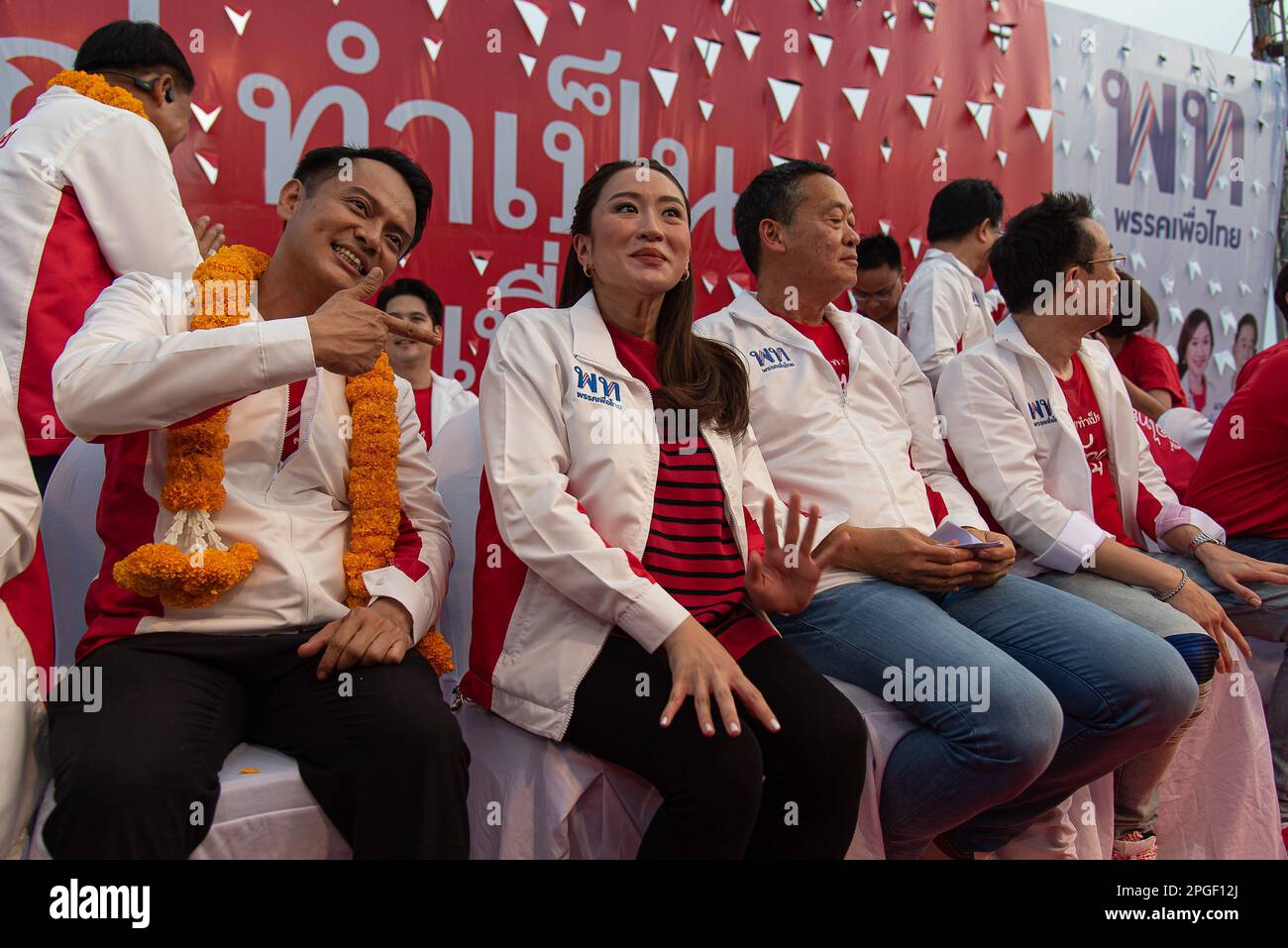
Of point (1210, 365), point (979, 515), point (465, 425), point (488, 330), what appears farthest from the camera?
point (1210, 365)

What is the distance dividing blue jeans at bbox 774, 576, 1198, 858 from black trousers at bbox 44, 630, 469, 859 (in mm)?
870

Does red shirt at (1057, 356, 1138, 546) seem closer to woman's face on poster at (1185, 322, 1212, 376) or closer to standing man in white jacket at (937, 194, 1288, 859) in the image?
standing man in white jacket at (937, 194, 1288, 859)

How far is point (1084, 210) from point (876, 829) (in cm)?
187

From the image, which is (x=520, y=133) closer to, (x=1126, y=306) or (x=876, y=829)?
(x=1126, y=306)

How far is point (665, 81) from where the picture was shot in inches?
182

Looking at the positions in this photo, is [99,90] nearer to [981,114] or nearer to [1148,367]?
[1148,367]

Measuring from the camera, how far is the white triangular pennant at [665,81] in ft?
15.1

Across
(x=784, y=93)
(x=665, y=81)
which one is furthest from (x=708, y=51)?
(x=784, y=93)

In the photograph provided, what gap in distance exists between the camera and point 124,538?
1784 millimetres

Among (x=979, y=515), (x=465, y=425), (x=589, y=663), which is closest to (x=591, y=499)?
(x=589, y=663)

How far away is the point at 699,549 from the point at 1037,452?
119 centimetres

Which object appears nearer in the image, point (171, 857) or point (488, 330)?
point (171, 857)

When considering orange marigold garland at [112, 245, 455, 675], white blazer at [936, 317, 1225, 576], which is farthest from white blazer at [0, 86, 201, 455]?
white blazer at [936, 317, 1225, 576]

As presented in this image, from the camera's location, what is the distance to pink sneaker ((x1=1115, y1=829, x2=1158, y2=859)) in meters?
2.40
